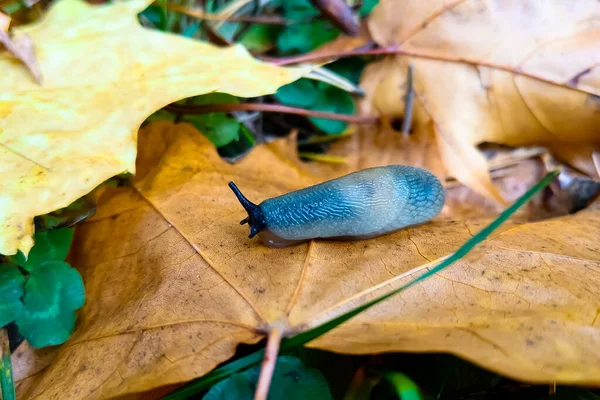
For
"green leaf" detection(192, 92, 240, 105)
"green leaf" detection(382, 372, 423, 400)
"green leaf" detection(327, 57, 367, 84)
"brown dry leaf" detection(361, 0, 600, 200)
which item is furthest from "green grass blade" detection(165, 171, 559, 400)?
"green leaf" detection(327, 57, 367, 84)

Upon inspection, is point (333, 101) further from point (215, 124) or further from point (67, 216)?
point (67, 216)

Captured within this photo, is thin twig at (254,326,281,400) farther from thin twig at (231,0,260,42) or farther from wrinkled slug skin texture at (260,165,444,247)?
thin twig at (231,0,260,42)

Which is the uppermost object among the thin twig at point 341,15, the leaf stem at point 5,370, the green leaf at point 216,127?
the thin twig at point 341,15

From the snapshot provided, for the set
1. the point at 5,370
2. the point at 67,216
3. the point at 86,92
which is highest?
the point at 86,92

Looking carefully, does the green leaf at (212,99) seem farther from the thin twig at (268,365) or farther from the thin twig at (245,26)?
the thin twig at (268,365)

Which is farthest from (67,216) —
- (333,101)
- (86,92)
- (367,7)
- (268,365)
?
(367,7)

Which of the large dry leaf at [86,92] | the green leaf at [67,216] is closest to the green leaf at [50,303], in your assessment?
the green leaf at [67,216]

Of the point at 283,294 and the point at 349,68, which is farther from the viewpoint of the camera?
the point at 349,68

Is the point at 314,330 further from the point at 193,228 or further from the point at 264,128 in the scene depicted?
the point at 264,128
